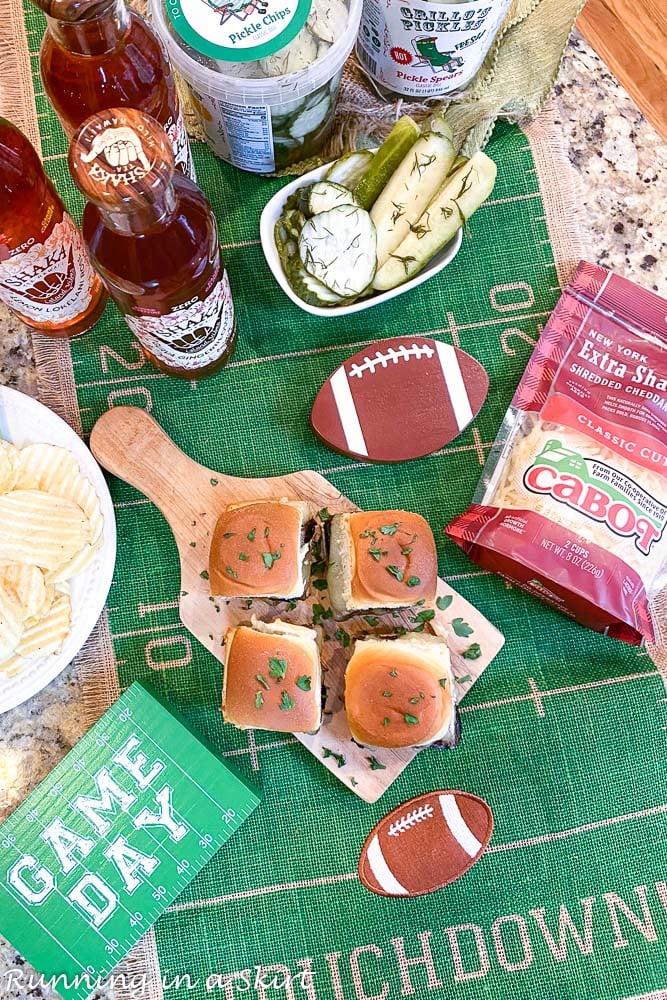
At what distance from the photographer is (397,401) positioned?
3.56ft

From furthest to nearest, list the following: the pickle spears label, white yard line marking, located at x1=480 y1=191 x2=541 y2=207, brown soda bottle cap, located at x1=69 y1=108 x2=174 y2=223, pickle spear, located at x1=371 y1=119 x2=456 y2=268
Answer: white yard line marking, located at x1=480 y1=191 x2=541 y2=207 → pickle spear, located at x1=371 y1=119 x2=456 y2=268 → the pickle spears label → brown soda bottle cap, located at x1=69 y1=108 x2=174 y2=223

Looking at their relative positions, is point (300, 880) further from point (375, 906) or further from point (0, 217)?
point (0, 217)

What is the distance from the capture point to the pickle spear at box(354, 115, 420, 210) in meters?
1.06

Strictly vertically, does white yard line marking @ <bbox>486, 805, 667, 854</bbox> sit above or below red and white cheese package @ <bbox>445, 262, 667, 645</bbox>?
below

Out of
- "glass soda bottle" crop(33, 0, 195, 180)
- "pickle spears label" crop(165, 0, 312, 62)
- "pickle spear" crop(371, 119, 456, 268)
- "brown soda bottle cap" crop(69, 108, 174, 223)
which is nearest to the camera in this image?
"brown soda bottle cap" crop(69, 108, 174, 223)

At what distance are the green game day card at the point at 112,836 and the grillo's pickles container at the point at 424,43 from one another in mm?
979

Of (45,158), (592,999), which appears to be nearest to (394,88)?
(45,158)

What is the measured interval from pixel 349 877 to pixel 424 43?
3.90ft

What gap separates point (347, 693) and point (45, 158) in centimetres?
98

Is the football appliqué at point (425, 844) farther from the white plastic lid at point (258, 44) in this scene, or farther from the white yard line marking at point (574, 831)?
the white plastic lid at point (258, 44)

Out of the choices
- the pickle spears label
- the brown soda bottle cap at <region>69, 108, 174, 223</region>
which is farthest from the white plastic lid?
the brown soda bottle cap at <region>69, 108, 174, 223</region>

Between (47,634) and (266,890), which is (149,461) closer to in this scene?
(47,634)

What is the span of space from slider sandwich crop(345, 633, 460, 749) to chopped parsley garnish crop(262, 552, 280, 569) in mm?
171

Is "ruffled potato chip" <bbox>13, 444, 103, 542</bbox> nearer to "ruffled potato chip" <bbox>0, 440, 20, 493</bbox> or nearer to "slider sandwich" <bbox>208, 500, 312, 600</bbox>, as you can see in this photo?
"ruffled potato chip" <bbox>0, 440, 20, 493</bbox>
